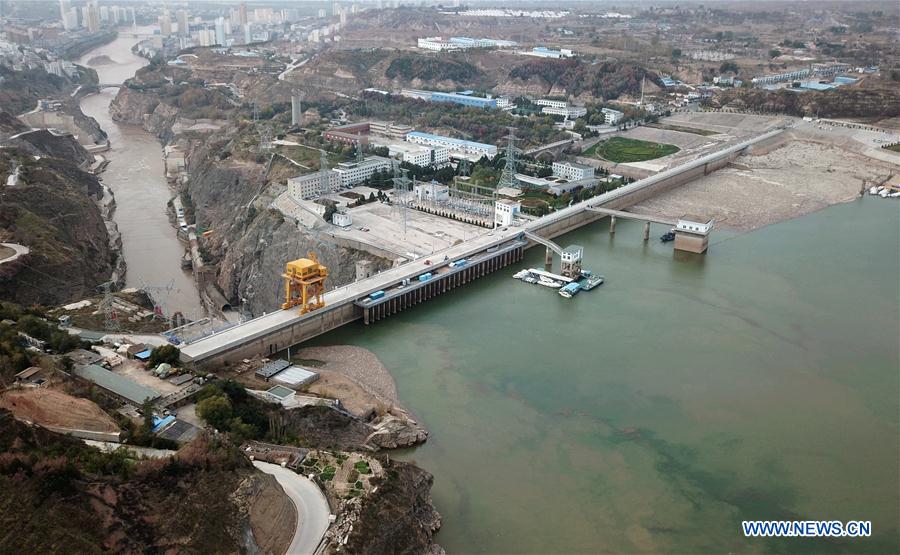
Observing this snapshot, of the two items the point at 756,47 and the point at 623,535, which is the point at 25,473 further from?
the point at 756,47

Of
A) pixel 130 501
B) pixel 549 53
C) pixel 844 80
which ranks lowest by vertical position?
pixel 130 501

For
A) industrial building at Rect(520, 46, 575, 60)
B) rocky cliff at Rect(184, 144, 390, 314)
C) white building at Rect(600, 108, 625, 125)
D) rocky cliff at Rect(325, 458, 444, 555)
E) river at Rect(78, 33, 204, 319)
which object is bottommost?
river at Rect(78, 33, 204, 319)

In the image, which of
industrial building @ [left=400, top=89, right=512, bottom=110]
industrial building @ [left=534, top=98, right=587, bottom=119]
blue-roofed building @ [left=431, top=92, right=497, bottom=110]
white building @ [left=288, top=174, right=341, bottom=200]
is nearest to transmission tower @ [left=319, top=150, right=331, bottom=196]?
white building @ [left=288, top=174, right=341, bottom=200]

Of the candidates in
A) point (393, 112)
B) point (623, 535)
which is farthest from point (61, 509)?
point (393, 112)

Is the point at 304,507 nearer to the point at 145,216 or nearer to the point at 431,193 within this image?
the point at 431,193

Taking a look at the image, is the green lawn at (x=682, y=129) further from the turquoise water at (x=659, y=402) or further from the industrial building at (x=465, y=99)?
the turquoise water at (x=659, y=402)

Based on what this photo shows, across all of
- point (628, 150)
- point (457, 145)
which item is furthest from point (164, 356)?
point (628, 150)

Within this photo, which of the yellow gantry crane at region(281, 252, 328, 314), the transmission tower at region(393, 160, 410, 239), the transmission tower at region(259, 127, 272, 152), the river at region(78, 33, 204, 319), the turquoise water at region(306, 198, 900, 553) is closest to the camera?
the turquoise water at region(306, 198, 900, 553)

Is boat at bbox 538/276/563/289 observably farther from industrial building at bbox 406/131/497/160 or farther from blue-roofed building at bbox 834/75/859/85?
blue-roofed building at bbox 834/75/859/85
